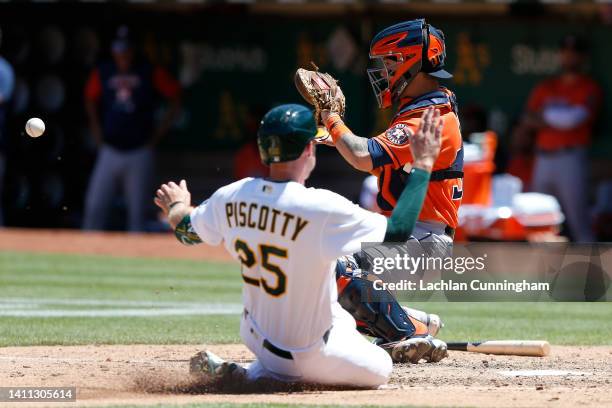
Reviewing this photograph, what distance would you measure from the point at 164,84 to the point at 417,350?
9.10 meters

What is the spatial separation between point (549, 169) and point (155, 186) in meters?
5.25

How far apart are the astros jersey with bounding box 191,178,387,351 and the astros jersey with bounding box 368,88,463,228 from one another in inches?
41.8

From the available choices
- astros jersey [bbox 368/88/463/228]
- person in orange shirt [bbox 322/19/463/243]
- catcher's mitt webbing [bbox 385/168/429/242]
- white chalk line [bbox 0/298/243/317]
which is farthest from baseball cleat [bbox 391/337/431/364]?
white chalk line [bbox 0/298/243/317]

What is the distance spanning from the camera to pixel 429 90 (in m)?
7.11

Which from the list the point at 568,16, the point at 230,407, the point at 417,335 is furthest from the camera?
the point at 568,16

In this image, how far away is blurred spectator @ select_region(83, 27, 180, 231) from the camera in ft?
50.5

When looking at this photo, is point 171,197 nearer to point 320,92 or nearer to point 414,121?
point 320,92

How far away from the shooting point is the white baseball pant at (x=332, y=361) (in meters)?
5.80

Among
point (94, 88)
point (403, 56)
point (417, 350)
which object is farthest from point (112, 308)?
point (94, 88)

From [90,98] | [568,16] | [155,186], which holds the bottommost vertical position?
[155,186]

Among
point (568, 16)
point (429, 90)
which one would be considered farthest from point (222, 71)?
point (429, 90)

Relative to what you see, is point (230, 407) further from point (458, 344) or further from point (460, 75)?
point (460, 75)

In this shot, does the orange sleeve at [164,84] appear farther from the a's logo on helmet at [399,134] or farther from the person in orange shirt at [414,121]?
the a's logo on helmet at [399,134]

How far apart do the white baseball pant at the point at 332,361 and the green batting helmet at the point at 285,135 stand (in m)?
0.76
